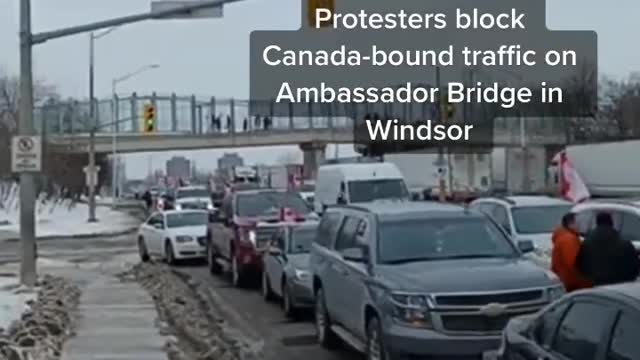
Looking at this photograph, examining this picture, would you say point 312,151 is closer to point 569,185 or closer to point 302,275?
point 569,185

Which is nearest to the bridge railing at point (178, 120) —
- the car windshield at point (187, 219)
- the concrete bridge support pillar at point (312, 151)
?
the concrete bridge support pillar at point (312, 151)

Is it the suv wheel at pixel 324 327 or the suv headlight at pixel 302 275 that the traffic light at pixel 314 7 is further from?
the suv wheel at pixel 324 327

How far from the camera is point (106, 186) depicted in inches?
5561

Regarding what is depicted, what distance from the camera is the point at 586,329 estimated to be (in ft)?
24.3

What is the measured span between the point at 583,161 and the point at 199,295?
107 ft

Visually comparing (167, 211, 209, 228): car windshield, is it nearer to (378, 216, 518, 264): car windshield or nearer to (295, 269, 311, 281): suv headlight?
(295, 269, 311, 281): suv headlight

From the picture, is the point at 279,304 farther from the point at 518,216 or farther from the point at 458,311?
the point at 458,311

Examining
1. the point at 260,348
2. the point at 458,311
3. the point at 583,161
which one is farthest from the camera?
the point at 583,161

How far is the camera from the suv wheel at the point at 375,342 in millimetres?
11750

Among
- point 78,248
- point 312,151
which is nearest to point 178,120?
point 312,151

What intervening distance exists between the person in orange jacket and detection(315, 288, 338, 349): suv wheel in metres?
2.68

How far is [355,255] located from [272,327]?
16.3ft

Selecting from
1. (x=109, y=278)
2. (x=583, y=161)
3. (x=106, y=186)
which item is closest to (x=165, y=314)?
(x=109, y=278)

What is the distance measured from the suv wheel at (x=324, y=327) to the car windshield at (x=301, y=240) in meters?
4.56
